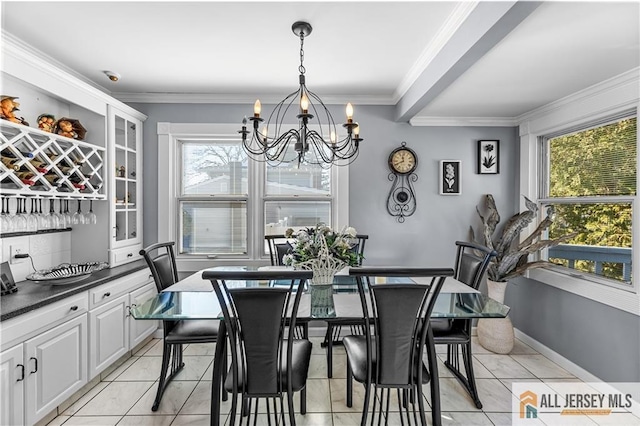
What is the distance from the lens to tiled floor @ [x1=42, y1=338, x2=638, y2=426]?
2.15 meters

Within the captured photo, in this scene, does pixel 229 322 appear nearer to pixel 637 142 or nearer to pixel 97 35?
pixel 97 35

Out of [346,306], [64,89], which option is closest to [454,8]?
[346,306]

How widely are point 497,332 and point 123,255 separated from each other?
359cm

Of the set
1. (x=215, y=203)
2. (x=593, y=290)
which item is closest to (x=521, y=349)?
(x=593, y=290)

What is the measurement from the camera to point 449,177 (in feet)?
11.8

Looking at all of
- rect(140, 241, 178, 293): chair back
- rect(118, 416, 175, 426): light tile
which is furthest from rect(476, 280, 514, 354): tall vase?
rect(140, 241, 178, 293): chair back

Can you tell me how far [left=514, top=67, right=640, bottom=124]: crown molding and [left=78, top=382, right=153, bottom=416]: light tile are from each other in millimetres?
4175

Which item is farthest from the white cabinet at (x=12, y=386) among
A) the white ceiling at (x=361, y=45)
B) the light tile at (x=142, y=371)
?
the white ceiling at (x=361, y=45)

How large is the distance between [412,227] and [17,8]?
357 cm

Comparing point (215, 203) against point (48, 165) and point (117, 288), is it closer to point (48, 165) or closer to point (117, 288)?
point (117, 288)

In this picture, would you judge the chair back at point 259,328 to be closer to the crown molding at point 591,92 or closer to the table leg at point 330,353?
the table leg at point 330,353

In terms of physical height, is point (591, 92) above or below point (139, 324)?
above

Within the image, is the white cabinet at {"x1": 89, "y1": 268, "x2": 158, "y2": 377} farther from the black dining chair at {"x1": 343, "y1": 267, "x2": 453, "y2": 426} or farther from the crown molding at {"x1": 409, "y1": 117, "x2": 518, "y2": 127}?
the crown molding at {"x1": 409, "y1": 117, "x2": 518, "y2": 127}

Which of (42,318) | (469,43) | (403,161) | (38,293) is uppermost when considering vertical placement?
(469,43)
